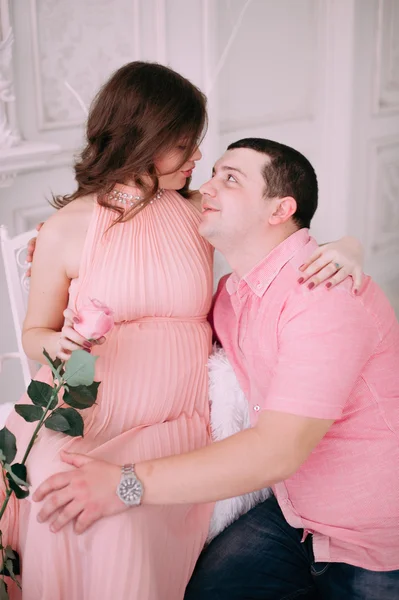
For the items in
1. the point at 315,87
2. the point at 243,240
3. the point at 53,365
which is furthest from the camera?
the point at 315,87

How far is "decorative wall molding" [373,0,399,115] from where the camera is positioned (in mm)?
3879

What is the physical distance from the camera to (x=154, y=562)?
1.30 m

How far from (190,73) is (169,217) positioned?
154 cm

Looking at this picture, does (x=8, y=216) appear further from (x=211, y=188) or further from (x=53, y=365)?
(x=53, y=365)

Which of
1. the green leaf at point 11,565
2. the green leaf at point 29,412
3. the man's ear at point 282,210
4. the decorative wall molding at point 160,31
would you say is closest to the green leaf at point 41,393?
the green leaf at point 29,412

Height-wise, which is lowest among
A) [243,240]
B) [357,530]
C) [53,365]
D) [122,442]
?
[357,530]

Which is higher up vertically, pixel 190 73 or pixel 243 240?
pixel 190 73

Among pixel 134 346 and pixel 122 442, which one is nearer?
pixel 122 442

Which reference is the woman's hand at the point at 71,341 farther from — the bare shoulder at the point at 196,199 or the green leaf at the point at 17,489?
the bare shoulder at the point at 196,199

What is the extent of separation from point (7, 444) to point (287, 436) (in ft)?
1.56

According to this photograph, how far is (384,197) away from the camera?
13.8ft

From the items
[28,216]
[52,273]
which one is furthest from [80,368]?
[28,216]

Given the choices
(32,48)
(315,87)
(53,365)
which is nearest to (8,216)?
(32,48)

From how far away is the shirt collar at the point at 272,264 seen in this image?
1468 millimetres
